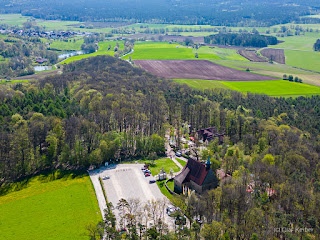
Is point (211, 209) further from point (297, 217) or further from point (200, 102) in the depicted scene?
point (200, 102)

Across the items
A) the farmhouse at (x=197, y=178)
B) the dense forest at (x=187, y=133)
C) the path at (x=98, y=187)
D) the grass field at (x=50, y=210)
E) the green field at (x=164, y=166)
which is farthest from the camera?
the green field at (x=164, y=166)

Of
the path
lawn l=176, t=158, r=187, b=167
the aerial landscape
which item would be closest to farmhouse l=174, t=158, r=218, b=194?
the aerial landscape

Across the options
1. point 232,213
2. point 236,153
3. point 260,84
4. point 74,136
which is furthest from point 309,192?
point 260,84

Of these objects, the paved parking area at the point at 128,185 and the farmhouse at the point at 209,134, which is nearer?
the paved parking area at the point at 128,185

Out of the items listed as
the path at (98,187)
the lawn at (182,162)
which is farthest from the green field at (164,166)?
the path at (98,187)

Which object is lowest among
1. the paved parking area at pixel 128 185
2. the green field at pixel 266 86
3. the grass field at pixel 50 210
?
the grass field at pixel 50 210

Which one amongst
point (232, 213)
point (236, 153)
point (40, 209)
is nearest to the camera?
point (232, 213)

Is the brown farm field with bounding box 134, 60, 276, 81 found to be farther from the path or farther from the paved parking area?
the path

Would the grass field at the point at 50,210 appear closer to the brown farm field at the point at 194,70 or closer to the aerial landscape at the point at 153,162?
the aerial landscape at the point at 153,162
